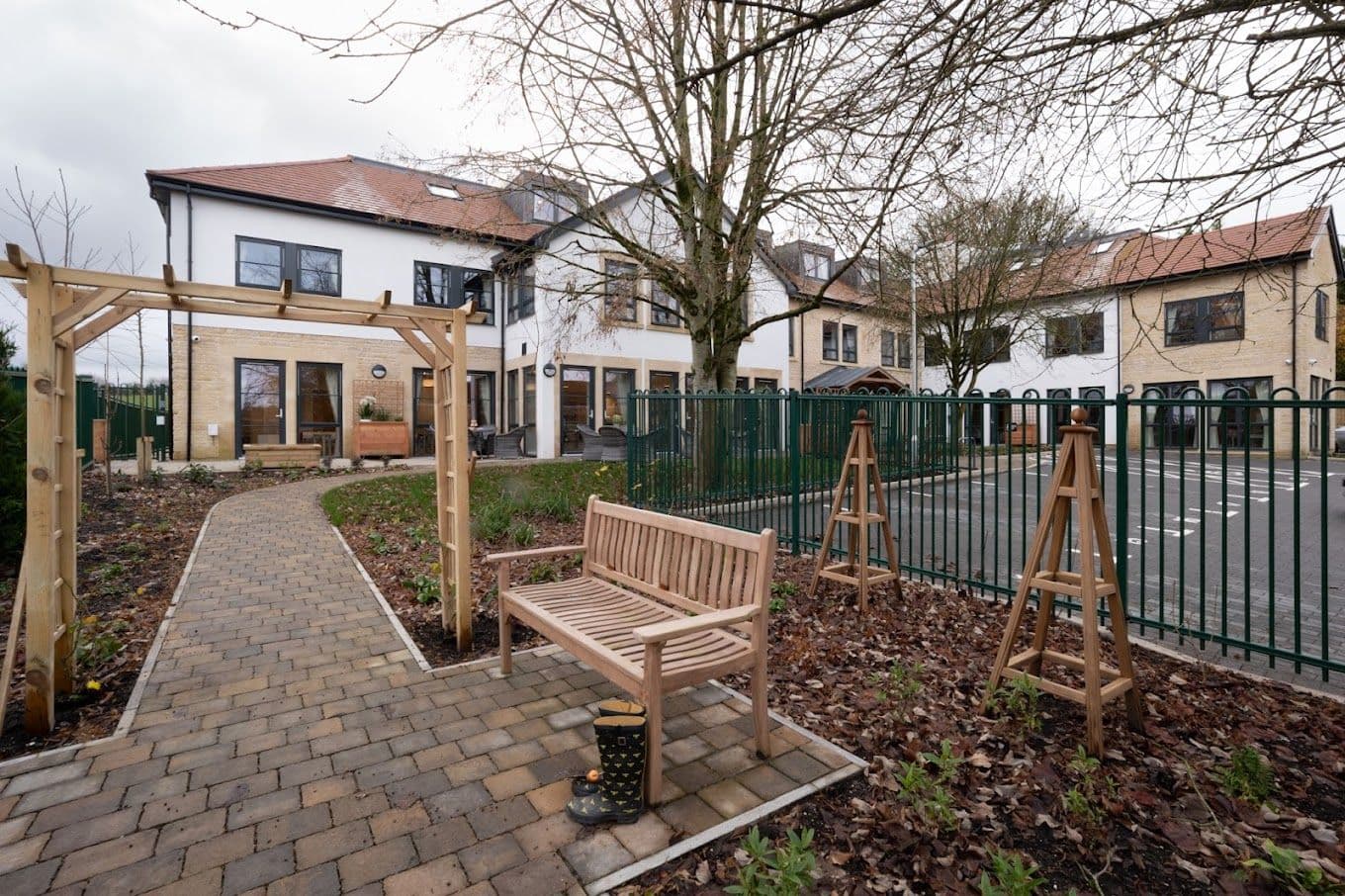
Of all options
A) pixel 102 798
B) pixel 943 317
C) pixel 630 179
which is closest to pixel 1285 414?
pixel 943 317

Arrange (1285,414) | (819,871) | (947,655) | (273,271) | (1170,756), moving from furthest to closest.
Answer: (1285,414) → (273,271) → (947,655) → (1170,756) → (819,871)

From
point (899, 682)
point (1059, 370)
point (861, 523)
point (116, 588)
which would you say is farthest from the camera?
point (1059, 370)

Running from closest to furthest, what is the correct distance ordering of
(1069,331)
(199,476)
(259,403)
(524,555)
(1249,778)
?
(1249,778)
(524,555)
(199,476)
(259,403)
(1069,331)

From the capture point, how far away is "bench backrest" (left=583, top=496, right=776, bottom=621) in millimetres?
3180

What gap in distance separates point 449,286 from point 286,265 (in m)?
4.22

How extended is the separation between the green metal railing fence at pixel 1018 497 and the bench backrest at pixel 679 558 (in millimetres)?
2064

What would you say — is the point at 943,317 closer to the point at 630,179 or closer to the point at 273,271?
the point at 630,179

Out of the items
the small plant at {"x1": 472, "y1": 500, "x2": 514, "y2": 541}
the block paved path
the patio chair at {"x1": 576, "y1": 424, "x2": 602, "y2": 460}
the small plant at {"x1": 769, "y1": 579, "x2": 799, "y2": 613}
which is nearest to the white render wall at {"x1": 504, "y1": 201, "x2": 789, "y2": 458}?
the patio chair at {"x1": 576, "y1": 424, "x2": 602, "y2": 460}

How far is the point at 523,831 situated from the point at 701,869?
0.66m

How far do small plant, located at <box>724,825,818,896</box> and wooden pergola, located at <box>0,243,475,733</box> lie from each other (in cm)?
262

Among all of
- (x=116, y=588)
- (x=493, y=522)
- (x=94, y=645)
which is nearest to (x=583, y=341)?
(x=493, y=522)

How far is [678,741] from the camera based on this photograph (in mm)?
3127

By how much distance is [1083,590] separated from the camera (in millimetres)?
3066

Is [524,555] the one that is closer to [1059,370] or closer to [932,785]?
[932,785]
